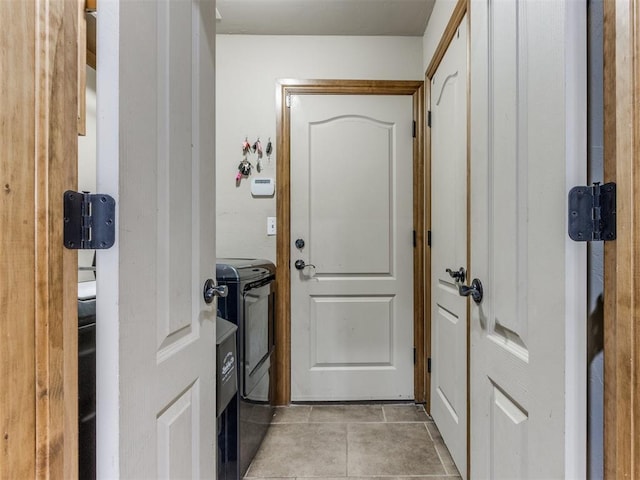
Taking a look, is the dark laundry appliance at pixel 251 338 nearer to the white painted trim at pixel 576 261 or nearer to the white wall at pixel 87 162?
the white wall at pixel 87 162

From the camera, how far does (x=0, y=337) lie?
1.54 ft

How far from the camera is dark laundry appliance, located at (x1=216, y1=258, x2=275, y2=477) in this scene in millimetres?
1536

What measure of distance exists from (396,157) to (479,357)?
165cm

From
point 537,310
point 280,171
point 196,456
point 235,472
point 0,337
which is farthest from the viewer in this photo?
point 280,171

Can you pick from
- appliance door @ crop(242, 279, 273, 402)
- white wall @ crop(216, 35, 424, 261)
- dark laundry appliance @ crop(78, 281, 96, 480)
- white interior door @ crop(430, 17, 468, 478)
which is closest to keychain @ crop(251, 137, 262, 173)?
white wall @ crop(216, 35, 424, 261)

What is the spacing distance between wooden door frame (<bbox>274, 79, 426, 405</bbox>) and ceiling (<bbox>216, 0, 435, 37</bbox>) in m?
0.33

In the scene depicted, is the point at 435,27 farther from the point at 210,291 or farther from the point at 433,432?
the point at 433,432

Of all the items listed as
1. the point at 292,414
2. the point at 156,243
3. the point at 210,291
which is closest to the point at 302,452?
the point at 292,414

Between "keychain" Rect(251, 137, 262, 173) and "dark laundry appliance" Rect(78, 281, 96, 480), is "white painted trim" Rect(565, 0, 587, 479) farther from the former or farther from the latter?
"keychain" Rect(251, 137, 262, 173)

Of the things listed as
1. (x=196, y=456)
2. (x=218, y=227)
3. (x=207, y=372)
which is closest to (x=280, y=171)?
(x=218, y=227)

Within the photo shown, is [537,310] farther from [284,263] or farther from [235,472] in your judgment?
[284,263]

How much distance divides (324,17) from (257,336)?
1.98 metres

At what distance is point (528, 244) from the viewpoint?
31.7 inches

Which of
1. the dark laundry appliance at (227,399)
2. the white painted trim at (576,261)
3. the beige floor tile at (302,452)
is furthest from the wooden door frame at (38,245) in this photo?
the beige floor tile at (302,452)
